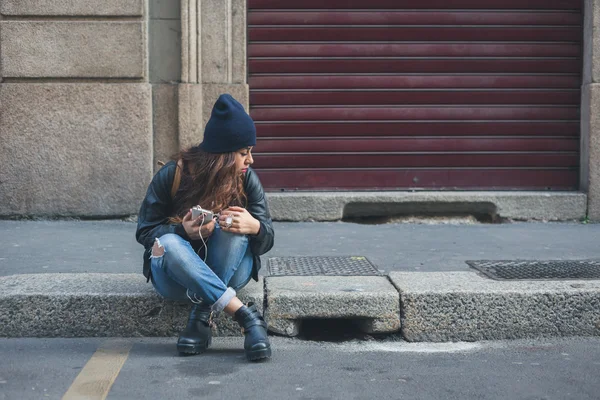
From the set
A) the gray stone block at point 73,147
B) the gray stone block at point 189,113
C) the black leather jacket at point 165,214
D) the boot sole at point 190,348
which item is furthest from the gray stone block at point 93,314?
the gray stone block at point 189,113

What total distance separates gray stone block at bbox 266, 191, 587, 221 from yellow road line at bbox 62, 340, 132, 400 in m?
3.70

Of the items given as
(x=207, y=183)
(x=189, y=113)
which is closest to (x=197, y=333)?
(x=207, y=183)

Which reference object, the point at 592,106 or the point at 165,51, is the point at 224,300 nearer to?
the point at 165,51

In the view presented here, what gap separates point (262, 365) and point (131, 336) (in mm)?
833

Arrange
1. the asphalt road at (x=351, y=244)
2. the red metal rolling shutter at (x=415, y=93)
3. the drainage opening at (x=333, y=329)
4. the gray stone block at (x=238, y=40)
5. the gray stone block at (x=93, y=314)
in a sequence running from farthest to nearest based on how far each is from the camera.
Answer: the red metal rolling shutter at (x=415, y=93) → the gray stone block at (x=238, y=40) → the asphalt road at (x=351, y=244) → the drainage opening at (x=333, y=329) → the gray stone block at (x=93, y=314)

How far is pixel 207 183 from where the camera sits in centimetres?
396

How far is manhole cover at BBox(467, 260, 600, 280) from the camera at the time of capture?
187 inches

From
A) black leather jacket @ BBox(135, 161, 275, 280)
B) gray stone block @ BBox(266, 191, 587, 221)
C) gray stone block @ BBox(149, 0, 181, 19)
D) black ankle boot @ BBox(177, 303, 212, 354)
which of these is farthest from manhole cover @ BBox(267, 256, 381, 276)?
gray stone block @ BBox(149, 0, 181, 19)

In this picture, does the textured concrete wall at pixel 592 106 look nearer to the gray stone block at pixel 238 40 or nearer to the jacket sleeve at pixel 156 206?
the gray stone block at pixel 238 40

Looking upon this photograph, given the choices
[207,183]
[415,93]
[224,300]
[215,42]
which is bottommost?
[224,300]

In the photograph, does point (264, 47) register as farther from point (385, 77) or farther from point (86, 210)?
point (86, 210)

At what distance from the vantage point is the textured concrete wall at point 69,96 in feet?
24.1

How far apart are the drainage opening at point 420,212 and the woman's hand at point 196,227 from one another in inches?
159

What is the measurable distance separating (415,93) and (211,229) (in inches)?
176
